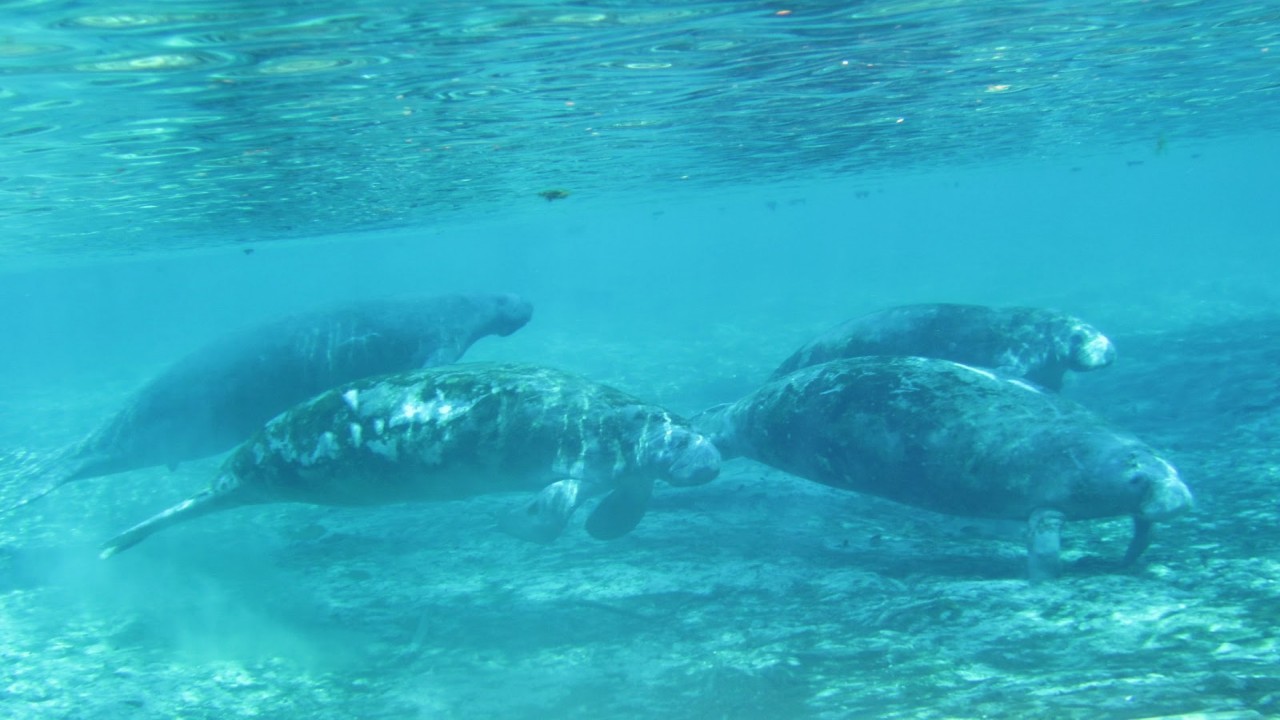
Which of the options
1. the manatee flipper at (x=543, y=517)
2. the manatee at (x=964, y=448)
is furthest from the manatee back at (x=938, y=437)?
the manatee flipper at (x=543, y=517)

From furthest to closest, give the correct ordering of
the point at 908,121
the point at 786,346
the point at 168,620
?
the point at 786,346, the point at 908,121, the point at 168,620

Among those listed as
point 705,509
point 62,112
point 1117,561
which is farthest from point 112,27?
point 1117,561

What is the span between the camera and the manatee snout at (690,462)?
27.7 ft

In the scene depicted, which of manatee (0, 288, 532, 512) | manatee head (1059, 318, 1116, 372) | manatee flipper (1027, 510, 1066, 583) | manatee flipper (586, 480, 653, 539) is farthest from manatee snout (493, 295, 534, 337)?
manatee flipper (1027, 510, 1066, 583)

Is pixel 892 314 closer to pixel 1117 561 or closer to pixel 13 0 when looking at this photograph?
pixel 1117 561

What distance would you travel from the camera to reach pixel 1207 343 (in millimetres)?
17016

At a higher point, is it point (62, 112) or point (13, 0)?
point (13, 0)

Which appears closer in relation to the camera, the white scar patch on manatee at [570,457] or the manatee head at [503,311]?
the white scar patch on manatee at [570,457]

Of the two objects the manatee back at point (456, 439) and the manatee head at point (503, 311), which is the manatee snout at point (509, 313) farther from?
the manatee back at point (456, 439)

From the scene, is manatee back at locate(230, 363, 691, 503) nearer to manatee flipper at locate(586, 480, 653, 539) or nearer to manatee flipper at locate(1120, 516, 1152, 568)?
manatee flipper at locate(586, 480, 653, 539)

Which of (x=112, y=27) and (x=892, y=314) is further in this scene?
(x=892, y=314)

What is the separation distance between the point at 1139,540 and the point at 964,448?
5.30ft

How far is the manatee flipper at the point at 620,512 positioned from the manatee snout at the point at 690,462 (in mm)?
438

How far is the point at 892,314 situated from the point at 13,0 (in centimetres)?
1147
